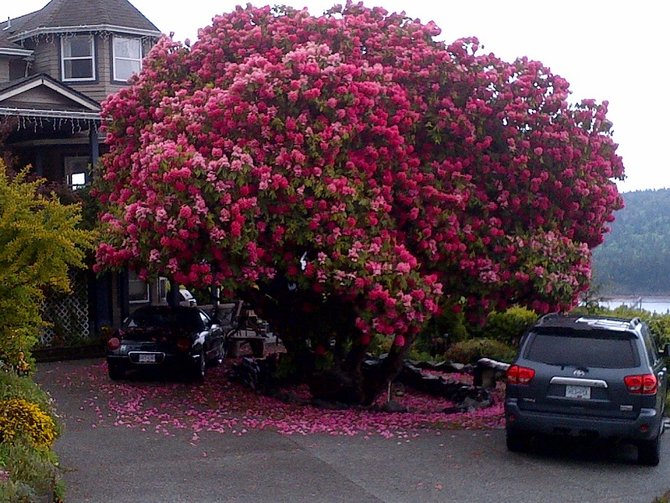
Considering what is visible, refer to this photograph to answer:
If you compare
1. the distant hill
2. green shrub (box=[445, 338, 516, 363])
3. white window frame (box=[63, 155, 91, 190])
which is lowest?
green shrub (box=[445, 338, 516, 363])

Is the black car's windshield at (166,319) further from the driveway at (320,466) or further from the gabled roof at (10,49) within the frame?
the gabled roof at (10,49)

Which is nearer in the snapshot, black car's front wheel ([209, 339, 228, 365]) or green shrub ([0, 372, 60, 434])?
green shrub ([0, 372, 60, 434])

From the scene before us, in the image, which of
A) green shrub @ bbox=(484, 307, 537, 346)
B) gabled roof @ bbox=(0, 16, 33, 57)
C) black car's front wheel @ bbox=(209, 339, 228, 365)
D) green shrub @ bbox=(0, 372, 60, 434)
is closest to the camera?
green shrub @ bbox=(0, 372, 60, 434)

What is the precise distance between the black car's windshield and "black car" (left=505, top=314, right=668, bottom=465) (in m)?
8.51

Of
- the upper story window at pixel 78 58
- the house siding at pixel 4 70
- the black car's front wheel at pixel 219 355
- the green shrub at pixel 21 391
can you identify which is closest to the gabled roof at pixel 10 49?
the house siding at pixel 4 70

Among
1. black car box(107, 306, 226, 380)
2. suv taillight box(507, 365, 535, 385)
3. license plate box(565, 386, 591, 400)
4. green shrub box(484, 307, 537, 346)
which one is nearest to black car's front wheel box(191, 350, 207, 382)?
black car box(107, 306, 226, 380)

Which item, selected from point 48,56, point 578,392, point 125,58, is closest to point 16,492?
point 578,392

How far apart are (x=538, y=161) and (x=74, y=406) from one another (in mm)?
7696

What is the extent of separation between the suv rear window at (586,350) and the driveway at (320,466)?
3.86 ft

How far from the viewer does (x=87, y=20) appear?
27.9 meters

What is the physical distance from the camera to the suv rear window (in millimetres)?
10742

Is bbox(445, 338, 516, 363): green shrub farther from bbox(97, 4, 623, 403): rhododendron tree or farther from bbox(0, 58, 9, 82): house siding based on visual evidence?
bbox(0, 58, 9, 82): house siding

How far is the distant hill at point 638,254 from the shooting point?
23.2 metres

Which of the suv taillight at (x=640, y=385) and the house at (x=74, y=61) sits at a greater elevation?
the house at (x=74, y=61)
